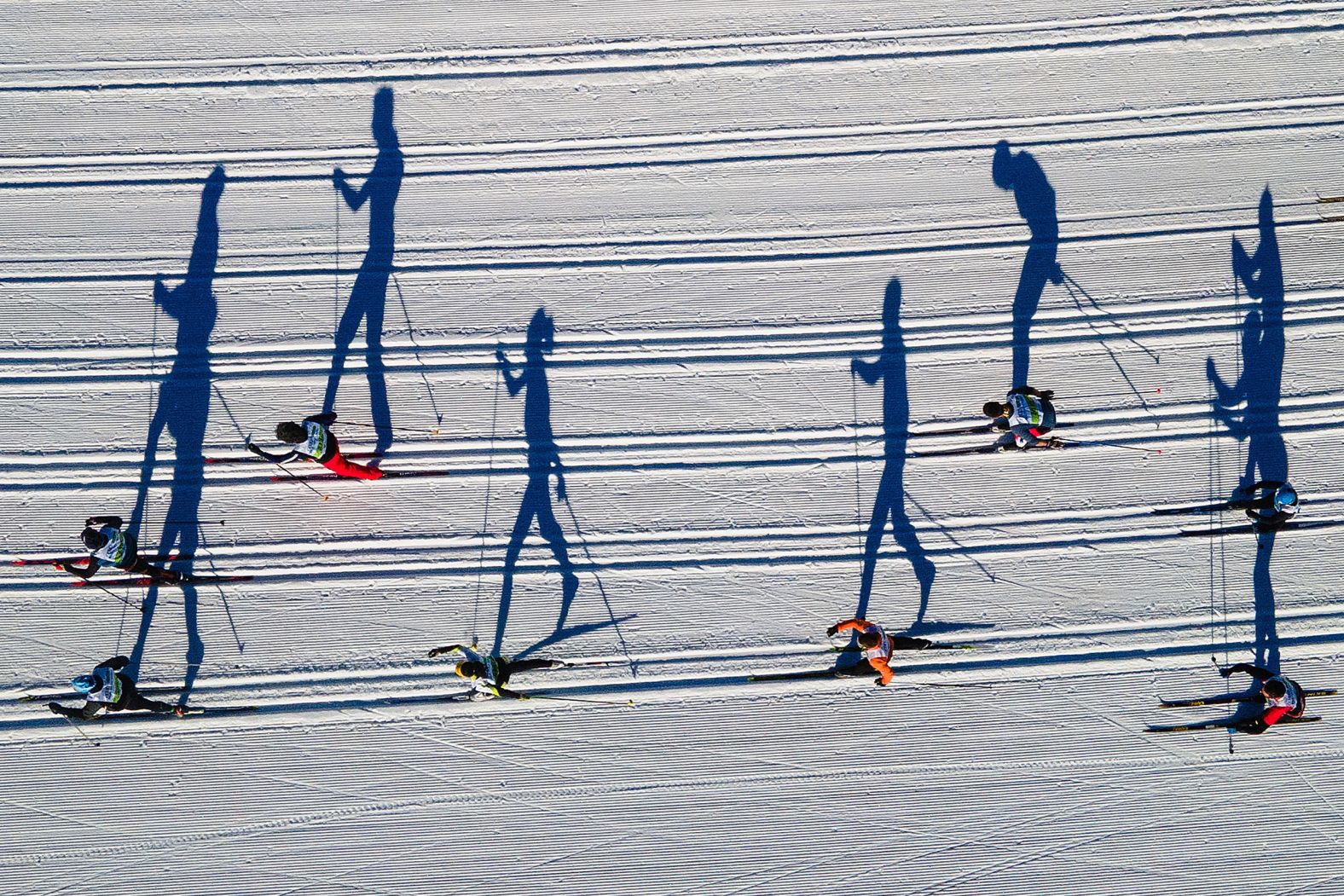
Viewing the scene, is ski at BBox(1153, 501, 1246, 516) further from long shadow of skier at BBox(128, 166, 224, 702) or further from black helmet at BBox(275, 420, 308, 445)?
long shadow of skier at BBox(128, 166, 224, 702)

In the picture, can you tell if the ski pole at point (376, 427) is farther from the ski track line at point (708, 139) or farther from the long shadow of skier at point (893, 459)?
the long shadow of skier at point (893, 459)

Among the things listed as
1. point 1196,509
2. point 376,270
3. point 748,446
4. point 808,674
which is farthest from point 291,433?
point 1196,509

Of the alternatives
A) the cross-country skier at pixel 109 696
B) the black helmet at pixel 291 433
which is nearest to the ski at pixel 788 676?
the black helmet at pixel 291 433

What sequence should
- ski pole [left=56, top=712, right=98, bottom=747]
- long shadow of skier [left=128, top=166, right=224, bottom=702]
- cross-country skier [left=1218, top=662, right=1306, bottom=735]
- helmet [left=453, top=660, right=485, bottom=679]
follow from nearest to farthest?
helmet [left=453, top=660, right=485, bottom=679], cross-country skier [left=1218, top=662, right=1306, bottom=735], ski pole [left=56, top=712, right=98, bottom=747], long shadow of skier [left=128, top=166, right=224, bottom=702]

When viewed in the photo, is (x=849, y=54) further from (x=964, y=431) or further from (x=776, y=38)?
(x=964, y=431)

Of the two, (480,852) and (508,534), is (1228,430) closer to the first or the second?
(508,534)

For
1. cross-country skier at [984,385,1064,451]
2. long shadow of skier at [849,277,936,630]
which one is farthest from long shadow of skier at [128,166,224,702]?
cross-country skier at [984,385,1064,451]
